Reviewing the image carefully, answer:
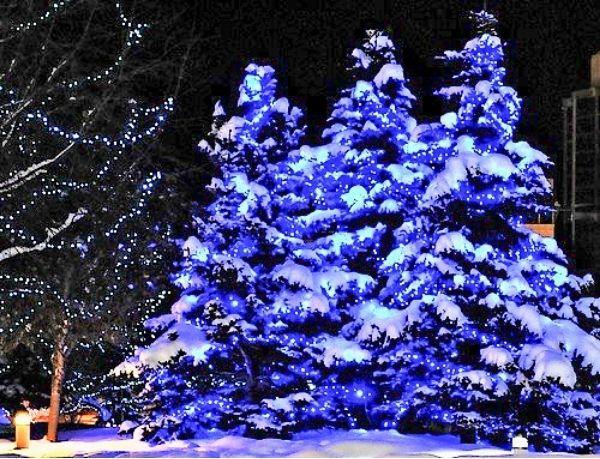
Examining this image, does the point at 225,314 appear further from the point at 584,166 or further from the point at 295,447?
the point at 584,166

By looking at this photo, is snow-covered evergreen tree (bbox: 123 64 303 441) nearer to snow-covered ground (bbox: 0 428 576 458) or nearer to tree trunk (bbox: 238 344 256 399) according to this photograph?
tree trunk (bbox: 238 344 256 399)

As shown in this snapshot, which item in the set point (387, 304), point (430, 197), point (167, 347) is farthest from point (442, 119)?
point (167, 347)

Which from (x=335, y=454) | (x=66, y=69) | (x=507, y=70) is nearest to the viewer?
(x=335, y=454)

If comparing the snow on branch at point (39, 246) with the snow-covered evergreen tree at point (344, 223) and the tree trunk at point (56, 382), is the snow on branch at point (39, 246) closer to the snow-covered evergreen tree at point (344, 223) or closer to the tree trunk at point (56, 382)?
the snow-covered evergreen tree at point (344, 223)

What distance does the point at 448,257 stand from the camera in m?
20.9

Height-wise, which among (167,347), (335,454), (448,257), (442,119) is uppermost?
(442,119)

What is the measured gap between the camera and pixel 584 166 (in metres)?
33.2

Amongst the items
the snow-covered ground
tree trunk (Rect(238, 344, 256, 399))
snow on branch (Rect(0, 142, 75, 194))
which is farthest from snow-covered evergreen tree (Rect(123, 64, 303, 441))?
snow on branch (Rect(0, 142, 75, 194))

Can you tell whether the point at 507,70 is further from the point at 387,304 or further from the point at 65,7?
the point at 65,7

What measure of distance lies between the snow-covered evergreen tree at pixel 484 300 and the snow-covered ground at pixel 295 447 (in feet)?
3.13

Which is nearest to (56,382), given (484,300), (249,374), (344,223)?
(249,374)

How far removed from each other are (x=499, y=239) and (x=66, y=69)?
8.19 meters

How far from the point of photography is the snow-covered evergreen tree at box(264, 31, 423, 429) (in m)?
21.9

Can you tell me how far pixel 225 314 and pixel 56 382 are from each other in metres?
4.87
